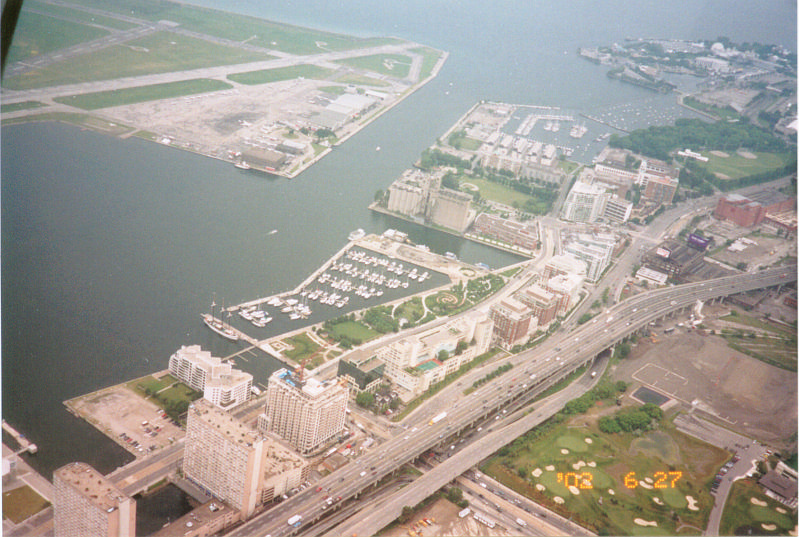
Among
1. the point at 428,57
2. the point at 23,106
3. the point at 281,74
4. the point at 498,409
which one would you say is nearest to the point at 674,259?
the point at 498,409

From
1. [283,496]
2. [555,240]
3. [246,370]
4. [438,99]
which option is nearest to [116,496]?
[283,496]

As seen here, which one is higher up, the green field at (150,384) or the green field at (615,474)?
Result: the green field at (615,474)

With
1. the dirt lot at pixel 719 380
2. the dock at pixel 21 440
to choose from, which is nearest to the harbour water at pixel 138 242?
the dock at pixel 21 440

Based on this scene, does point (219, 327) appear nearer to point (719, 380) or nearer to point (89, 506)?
point (89, 506)

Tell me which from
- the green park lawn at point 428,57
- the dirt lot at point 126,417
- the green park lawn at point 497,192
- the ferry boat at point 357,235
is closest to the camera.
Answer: the dirt lot at point 126,417

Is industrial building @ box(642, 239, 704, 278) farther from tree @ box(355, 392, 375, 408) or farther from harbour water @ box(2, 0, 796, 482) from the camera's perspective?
tree @ box(355, 392, 375, 408)

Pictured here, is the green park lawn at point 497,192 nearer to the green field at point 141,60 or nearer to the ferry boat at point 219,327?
the green field at point 141,60

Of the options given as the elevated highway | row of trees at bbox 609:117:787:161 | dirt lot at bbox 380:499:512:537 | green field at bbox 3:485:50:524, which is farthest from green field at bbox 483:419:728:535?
row of trees at bbox 609:117:787:161
